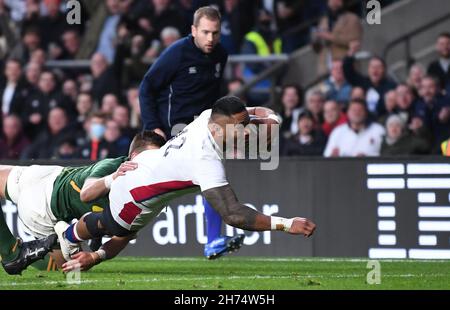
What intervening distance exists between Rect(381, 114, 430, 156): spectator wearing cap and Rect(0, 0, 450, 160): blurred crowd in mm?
14

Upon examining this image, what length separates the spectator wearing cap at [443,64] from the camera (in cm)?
1697

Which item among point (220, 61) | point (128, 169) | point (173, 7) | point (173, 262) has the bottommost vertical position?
point (173, 262)

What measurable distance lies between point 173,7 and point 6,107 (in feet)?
9.96

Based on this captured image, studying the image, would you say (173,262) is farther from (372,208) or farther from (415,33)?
(415,33)

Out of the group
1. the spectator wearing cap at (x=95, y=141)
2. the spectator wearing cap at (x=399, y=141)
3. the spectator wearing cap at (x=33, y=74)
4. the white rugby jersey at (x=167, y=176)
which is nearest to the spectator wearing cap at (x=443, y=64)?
the spectator wearing cap at (x=399, y=141)

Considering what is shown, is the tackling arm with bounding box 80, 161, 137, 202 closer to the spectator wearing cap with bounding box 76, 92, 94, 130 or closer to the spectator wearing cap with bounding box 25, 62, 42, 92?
the spectator wearing cap with bounding box 76, 92, 94, 130

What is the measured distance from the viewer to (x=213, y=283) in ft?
34.9

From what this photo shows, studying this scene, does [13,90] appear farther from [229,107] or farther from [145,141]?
[229,107]

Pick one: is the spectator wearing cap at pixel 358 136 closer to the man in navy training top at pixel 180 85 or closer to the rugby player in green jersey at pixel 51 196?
the man in navy training top at pixel 180 85

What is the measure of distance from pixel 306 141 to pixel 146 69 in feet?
12.4

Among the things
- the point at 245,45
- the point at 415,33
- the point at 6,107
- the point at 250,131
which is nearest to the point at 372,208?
the point at 250,131

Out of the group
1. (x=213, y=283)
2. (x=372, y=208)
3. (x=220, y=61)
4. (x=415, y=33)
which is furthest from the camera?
(x=415, y=33)

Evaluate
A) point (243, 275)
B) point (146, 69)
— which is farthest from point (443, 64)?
point (243, 275)

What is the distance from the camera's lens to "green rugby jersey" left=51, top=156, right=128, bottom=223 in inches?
458
